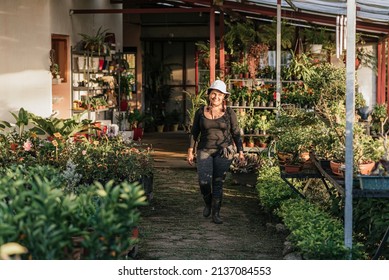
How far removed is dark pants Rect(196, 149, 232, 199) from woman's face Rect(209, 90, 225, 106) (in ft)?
1.58

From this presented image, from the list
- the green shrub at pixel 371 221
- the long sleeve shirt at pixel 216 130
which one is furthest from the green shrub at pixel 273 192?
the green shrub at pixel 371 221

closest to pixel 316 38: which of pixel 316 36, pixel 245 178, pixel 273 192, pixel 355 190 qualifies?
pixel 316 36

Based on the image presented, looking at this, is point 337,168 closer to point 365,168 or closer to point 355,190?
point 365,168

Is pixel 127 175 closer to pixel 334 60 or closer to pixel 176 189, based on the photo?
pixel 176 189

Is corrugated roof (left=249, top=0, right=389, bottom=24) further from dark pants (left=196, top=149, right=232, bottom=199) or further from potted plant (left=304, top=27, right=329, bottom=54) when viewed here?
dark pants (left=196, top=149, right=232, bottom=199)

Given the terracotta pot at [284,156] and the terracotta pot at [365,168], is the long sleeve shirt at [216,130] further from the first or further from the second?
the terracotta pot at [365,168]

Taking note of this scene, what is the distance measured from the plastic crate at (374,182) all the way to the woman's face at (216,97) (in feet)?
10.2

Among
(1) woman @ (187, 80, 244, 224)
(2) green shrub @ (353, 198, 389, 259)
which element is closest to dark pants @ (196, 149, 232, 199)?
(1) woman @ (187, 80, 244, 224)

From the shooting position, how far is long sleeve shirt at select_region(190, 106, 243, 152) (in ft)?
28.5

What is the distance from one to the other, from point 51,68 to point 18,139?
3057 mm

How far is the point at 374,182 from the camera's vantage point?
5.69 metres

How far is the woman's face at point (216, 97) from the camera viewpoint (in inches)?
339

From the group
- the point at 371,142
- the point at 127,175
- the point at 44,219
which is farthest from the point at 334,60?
the point at 44,219

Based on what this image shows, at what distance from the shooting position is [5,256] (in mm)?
3514
